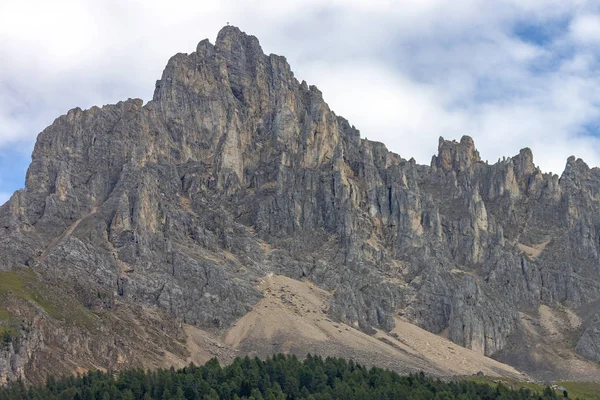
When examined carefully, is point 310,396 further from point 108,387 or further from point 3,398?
point 3,398

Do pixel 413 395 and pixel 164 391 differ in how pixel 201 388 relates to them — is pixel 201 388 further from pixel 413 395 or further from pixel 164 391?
pixel 413 395

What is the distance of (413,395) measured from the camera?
199 meters

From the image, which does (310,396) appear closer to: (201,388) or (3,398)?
(201,388)

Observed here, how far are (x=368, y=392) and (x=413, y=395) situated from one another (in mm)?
10444

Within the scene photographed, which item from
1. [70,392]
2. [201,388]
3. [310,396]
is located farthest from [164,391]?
[310,396]

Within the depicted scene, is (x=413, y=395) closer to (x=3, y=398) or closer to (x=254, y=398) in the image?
(x=254, y=398)

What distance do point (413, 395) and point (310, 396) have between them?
24724mm

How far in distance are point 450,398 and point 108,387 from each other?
260 feet

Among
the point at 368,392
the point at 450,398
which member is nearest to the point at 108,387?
the point at 368,392

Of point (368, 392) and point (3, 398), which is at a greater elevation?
point (368, 392)

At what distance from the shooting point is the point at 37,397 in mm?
194625

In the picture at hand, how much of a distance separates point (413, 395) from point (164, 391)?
5774 centimetres

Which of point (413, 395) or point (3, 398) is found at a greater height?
point (413, 395)

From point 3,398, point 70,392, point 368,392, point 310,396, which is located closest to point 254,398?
point 310,396
